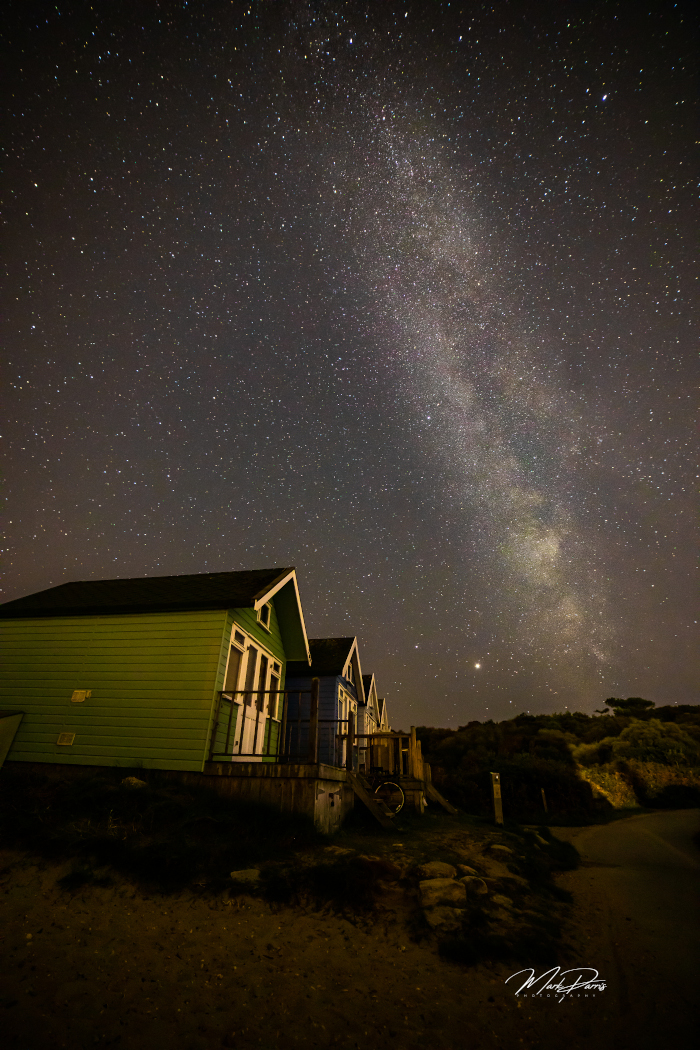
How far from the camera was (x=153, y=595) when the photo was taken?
42.5ft

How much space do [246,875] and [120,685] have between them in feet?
20.3

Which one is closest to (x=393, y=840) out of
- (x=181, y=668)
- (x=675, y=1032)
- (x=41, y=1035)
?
(x=181, y=668)

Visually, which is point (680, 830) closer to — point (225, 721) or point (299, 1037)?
point (225, 721)

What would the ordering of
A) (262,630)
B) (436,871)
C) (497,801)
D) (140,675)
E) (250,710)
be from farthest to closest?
1. (262,630)
2. (497,801)
3. (250,710)
4. (140,675)
5. (436,871)

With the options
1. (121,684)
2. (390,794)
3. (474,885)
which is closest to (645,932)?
(474,885)

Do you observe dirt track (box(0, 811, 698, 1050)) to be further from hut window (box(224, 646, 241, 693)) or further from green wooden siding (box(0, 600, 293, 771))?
hut window (box(224, 646, 241, 693))

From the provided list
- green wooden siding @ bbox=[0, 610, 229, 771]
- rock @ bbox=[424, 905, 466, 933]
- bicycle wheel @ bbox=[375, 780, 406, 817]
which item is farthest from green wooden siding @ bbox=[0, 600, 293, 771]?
bicycle wheel @ bbox=[375, 780, 406, 817]

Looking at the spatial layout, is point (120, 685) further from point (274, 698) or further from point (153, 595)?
point (274, 698)

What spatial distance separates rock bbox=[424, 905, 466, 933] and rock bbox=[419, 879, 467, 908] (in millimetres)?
152

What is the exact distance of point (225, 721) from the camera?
11.1 metres

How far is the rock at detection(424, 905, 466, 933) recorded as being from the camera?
5.72 metres

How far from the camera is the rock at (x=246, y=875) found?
21.8 ft

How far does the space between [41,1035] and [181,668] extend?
7.51 metres

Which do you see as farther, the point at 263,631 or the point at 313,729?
the point at 263,631
